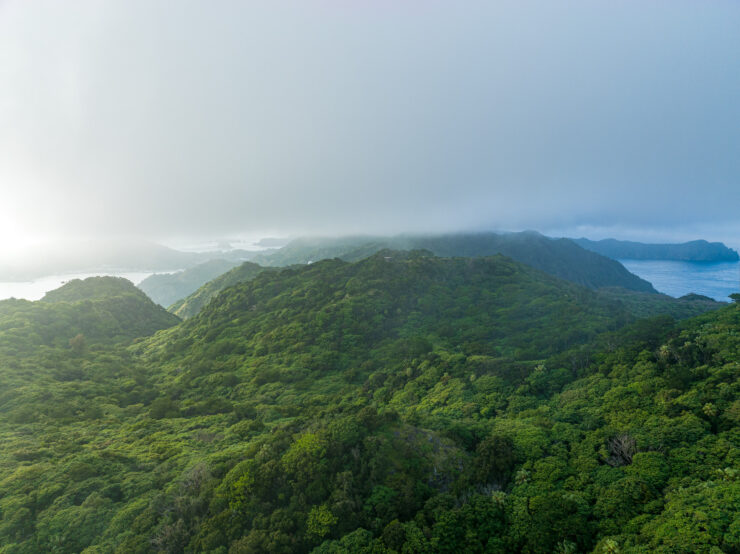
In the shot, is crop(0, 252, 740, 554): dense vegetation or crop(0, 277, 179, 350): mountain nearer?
crop(0, 252, 740, 554): dense vegetation

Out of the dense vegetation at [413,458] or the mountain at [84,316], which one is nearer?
the dense vegetation at [413,458]

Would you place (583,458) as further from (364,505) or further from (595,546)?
(364,505)

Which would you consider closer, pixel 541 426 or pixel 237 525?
pixel 237 525

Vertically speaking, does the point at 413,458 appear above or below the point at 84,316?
below

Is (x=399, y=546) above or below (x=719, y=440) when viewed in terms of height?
below

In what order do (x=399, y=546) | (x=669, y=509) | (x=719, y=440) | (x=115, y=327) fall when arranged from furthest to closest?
(x=115, y=327) → (x=719, y=440) → (x=399, y=546) → (x=669, y=509)

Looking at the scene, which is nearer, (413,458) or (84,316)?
(413,458)

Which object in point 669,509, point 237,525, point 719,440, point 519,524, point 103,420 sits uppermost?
point 719,440

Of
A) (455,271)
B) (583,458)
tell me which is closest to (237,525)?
(583,458)
